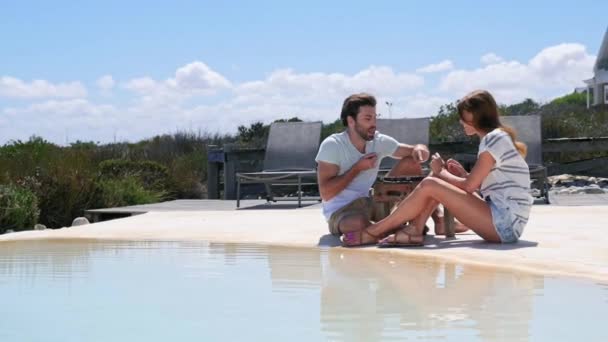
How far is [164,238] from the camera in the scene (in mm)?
6648

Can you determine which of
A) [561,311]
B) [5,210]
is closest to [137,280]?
[561,311]

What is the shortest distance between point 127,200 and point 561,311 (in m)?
9.26

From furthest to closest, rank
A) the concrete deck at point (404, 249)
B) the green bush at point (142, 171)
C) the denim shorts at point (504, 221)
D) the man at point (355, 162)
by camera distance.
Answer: the green bush at point (142, 171), the man at point (355, 162), the denim shorts at point (504, 221), the concrete deck at point (404, 249)

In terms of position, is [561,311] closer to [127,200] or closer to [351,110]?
[351,110]

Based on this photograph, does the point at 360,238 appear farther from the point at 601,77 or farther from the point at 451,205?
the point at 601,77

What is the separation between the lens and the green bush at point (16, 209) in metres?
9.02

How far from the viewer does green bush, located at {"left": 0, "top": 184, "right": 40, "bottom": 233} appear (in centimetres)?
902

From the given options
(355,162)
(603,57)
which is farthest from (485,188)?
(603,57)

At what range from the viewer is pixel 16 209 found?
9.06m

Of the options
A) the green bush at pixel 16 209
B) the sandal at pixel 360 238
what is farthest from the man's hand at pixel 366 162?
the green bush at pixel 16 209

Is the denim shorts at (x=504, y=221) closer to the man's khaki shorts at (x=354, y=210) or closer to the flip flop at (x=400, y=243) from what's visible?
the flip flop at (x=400, y=243)

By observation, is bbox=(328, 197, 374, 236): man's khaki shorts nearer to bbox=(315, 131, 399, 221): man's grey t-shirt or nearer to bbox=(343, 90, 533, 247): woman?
bbox=(315, 131, 399, 221): man's grey t-shirt

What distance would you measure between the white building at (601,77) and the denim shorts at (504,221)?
111 feet

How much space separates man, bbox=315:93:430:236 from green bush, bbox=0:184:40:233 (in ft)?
14.3
